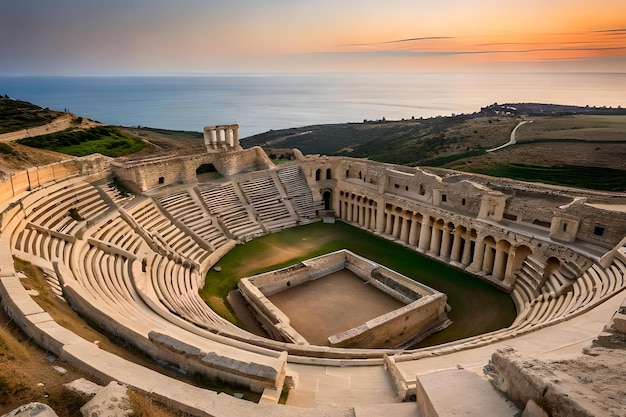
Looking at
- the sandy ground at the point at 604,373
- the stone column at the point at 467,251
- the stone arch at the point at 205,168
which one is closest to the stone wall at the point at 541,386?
the sandy ground at the point at 604,373

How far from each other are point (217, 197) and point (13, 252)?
15798 millimetres

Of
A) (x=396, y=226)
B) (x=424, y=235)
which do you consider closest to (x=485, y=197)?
(x=424, y=235)

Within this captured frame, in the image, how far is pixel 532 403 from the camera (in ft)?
18.0

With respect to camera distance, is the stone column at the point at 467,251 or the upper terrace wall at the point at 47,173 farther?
the stone column at the point at 467,251

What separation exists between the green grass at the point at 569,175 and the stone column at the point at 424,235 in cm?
1825

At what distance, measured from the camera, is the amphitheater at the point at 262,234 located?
8320mm

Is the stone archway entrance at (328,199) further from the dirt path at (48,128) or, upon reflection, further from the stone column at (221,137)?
the dirt path at (48,128)

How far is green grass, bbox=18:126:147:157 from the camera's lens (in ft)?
115

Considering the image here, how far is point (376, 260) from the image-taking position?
945 inches

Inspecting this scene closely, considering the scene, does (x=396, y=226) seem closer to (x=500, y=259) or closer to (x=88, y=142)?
(x=500, y=259)

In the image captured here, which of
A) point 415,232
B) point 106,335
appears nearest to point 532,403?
point 106,335

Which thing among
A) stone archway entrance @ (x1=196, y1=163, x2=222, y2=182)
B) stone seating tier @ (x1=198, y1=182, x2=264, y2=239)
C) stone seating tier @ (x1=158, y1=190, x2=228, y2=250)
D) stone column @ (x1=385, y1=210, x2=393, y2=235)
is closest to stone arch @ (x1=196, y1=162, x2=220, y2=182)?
stone archway entrance @ (x1=196, y1=163, x2=222, y2=182)

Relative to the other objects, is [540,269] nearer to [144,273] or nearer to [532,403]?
[532,403]

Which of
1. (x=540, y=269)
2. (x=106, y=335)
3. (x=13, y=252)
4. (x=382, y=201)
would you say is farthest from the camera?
(x=382, y=201)
